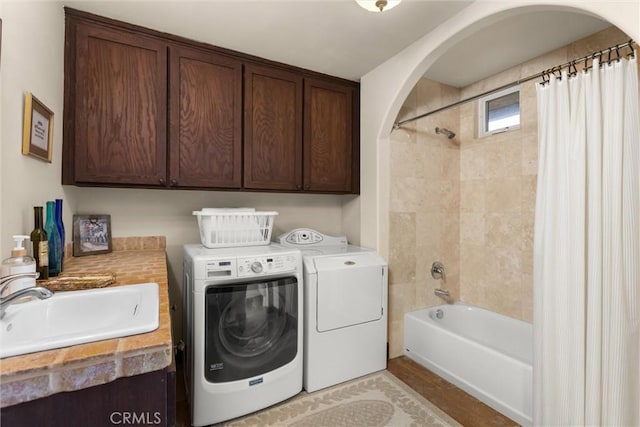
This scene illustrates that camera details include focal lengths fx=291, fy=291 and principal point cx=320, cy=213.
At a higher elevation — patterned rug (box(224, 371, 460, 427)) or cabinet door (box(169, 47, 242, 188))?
cabinet door (box(169, 47, 242, 188))

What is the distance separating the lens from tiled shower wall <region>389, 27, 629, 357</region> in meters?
2.30

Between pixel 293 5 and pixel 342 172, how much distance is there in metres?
1.27

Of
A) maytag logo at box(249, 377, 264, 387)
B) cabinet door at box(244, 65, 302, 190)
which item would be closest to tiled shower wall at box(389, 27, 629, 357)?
cabinet door at box(244, 65, 302, 190)

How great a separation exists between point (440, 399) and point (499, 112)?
234 centimetres

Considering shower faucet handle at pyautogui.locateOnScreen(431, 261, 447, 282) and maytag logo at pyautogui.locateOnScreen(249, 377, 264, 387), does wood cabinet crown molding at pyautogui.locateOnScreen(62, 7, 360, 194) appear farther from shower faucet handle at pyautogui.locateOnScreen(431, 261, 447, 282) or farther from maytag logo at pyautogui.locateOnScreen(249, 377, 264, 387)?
maytag logo at pyautogui.locateOnScreen(249, 377, 264, 387)

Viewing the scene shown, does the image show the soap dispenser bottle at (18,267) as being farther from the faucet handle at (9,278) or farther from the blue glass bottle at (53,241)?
the blue glass bottle at (53,241)

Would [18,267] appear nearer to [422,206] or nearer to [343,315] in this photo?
[343,315]

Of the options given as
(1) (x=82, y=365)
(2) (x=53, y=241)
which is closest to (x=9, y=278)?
(2) (x=53, y=241)

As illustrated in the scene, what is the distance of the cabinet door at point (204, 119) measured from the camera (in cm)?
192

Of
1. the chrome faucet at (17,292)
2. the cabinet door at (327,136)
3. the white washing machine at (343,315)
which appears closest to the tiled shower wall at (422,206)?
the white washing machine at (343,315)

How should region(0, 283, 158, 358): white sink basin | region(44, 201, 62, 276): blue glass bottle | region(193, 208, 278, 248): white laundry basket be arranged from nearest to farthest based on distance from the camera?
region(0, 283, 158, 358): white sink basin, region(44, 201, 62, 276): blue glass bottle, region(193, 208, 278, 248): white laundry basket

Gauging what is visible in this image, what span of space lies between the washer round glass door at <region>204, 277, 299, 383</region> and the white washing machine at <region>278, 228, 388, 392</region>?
0.15 metres

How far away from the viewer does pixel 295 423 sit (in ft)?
5.43

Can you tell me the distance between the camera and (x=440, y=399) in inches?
74.4
